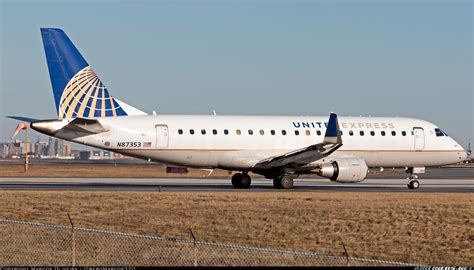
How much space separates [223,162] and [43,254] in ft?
67.0

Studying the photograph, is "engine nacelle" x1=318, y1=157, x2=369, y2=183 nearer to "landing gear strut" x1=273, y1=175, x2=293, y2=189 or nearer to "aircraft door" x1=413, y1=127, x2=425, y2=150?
"landing gear strut" x1=273, y1=175, x2=293, y2=189

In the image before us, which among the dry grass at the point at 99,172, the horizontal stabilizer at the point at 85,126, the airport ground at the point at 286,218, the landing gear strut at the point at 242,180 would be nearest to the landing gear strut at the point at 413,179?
the landing gear strut at the point at 242,180

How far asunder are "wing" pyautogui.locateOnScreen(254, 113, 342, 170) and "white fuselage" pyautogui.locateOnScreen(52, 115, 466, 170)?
82 cm

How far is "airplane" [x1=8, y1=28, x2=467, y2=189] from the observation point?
39.1m

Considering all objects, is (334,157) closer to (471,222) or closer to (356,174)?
(356,174)

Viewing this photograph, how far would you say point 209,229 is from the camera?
26.3 metres

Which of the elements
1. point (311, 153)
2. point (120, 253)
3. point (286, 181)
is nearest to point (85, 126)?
point (286, 181)

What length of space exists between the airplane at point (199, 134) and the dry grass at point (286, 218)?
15.8ft

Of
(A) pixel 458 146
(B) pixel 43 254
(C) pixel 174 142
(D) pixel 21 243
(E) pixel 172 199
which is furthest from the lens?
(A) pixel 458 146

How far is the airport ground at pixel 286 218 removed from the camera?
24422mm

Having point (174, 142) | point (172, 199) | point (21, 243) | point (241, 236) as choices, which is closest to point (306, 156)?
point (174, 142)

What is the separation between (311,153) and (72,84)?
11.9 meters

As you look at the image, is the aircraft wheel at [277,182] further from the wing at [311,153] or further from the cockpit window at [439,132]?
the cockpit window at [439,132]

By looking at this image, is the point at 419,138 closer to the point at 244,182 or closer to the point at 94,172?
the point at 244,182
